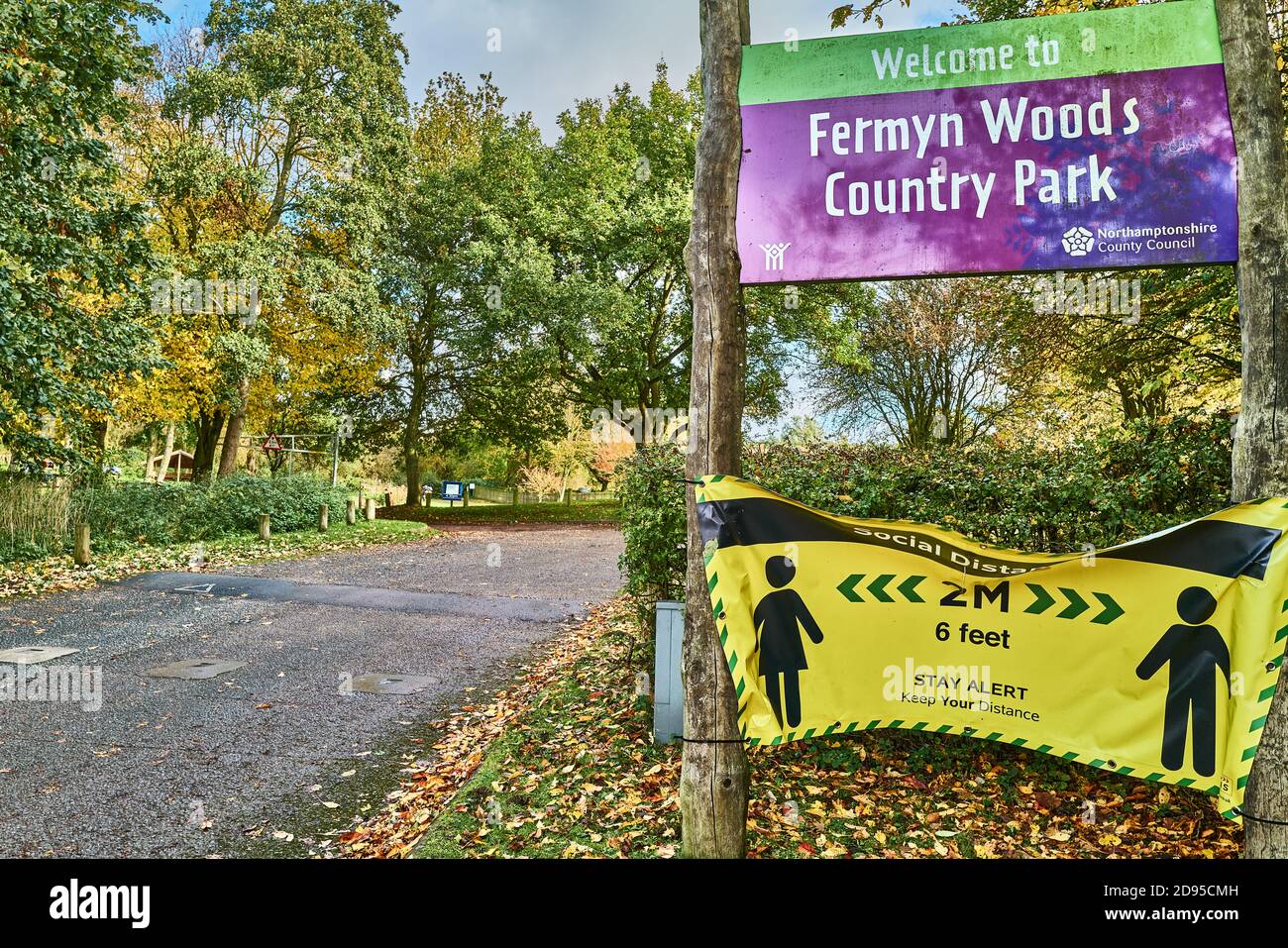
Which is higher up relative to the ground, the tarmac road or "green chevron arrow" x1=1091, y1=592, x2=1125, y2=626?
"green chevron arrow" x1=1091, y1=592, x2=1125, y2=626

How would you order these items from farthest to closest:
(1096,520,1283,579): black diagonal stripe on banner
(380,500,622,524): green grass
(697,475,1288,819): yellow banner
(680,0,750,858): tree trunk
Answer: (380,500,622,524): green grass < (680,0,750,858): tree trunk < (697,475,1288,819): yellow banner < (1096,520,1283,579): black diagonal stripe on banner

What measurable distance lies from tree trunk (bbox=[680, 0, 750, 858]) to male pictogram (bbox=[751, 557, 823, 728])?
20 cm

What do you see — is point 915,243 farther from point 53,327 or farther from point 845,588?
point 53,327

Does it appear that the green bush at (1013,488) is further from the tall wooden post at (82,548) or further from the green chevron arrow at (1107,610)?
the tall wooden post at (82,548)

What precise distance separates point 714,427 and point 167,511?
15976mm

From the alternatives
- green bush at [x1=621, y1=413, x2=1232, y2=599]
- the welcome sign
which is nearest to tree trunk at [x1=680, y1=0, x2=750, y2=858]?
the welcome sign

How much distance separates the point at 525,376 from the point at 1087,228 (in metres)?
24.3

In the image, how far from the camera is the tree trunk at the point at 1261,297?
122 inches

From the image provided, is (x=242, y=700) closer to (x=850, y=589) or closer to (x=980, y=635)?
(x=850, y=589)

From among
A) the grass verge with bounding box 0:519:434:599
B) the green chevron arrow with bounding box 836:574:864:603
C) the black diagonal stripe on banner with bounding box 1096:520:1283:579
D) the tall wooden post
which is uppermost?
the black diagonal stripe on banner with bounding box 1096:520:1283:579

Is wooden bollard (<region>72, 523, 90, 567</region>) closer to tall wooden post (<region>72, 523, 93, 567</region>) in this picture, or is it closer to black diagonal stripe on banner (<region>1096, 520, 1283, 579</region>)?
tall wooden post (<region>72, 523, 93, 567</region>)

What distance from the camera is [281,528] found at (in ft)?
56.9

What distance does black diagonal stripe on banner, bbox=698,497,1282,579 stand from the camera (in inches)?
123
